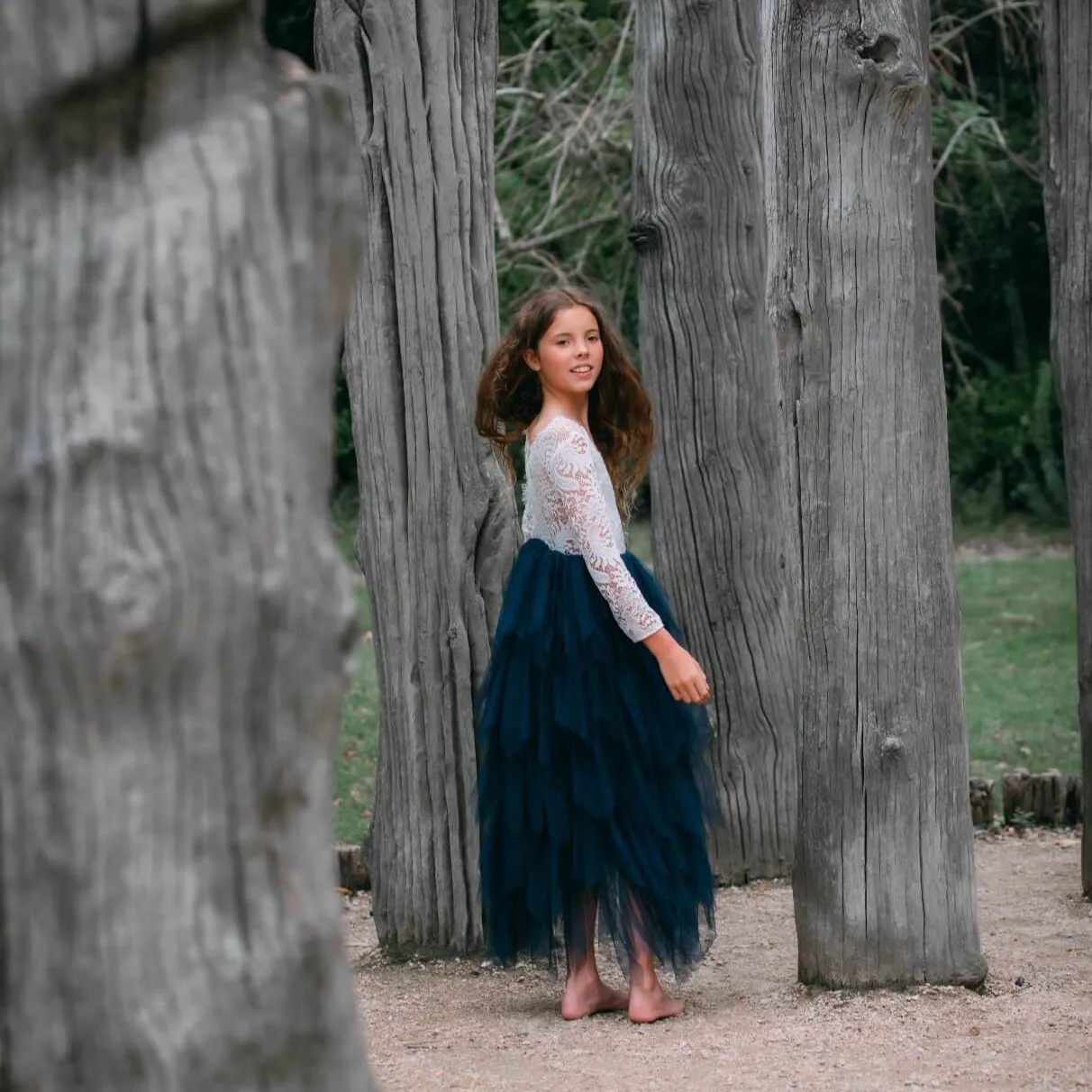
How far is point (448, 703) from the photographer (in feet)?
16.1

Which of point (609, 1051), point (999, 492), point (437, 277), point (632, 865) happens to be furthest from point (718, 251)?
point (999, 492)

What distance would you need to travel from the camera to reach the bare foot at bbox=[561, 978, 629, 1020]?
443 cm

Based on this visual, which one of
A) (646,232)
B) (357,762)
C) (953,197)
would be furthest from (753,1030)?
(953,197)

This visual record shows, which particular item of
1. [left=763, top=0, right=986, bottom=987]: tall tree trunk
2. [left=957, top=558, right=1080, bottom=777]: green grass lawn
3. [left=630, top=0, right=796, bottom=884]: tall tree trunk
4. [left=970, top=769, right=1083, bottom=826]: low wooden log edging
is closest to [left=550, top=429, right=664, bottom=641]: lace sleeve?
[left=763, top=0, right=986, bottom=987]: tall tree trunk

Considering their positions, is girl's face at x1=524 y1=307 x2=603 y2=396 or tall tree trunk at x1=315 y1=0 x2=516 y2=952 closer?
girl's face at x1=524 y1=307 x2=603 y2=396

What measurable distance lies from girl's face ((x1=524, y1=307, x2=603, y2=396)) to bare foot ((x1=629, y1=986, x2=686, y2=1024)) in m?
1.51

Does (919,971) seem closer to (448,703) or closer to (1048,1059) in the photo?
(1048,1059)

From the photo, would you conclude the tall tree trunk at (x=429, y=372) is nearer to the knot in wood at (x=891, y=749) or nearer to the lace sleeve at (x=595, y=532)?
the lace sleeve at (x=595, y=532)

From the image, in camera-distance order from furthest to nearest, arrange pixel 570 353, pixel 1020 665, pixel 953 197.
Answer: pixel 953 197, pixel 1020 665, pixel 570 353

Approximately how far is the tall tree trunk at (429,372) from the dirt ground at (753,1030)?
42 cm

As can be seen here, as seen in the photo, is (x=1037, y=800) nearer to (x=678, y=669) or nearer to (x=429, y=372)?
(x=678, y=669)

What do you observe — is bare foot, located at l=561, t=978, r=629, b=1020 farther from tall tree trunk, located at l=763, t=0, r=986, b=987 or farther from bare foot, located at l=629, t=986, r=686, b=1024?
tall tree trunk, located at l=763, t=0, r=986, b=987

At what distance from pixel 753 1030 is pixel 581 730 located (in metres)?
0.82

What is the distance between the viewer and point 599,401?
15.0 feet
